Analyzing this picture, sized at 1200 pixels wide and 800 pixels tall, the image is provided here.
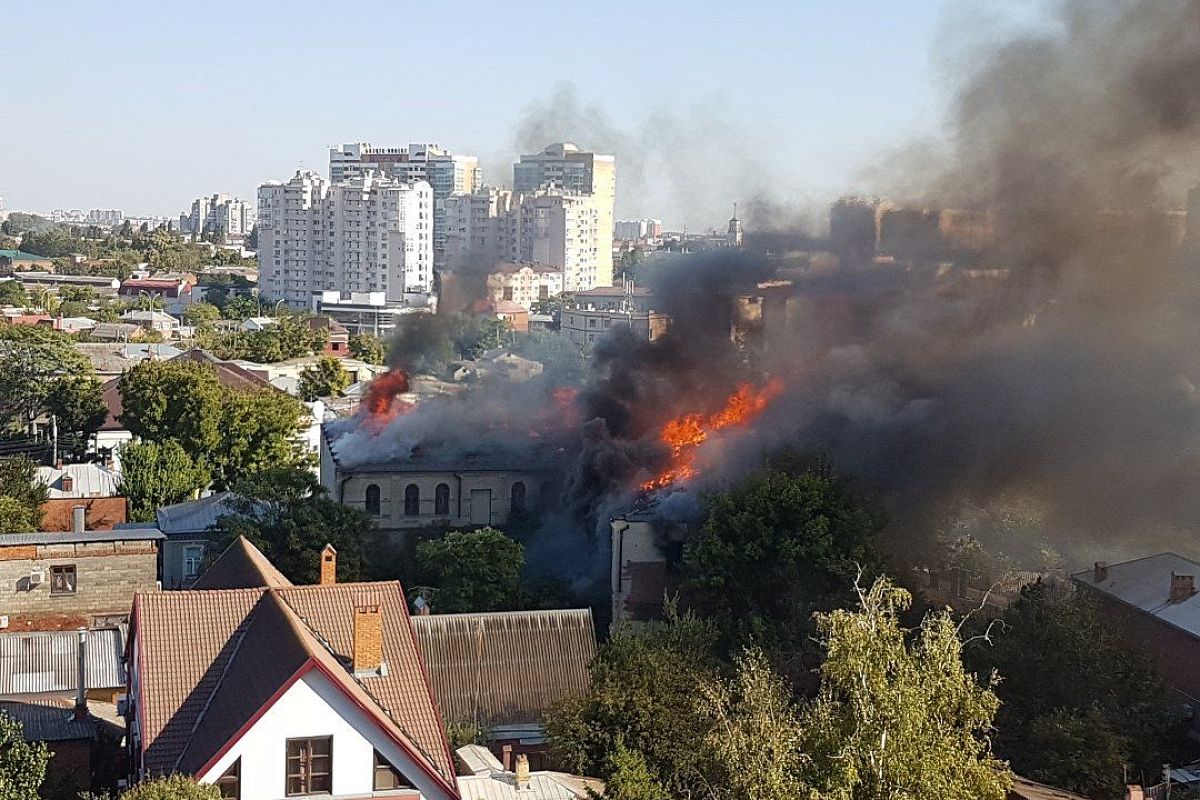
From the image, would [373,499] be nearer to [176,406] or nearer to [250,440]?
[250,440]

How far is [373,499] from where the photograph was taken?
3653 cm

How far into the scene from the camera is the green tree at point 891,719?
12.6m

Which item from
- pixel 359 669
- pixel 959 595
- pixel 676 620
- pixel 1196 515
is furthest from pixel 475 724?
pixel 1196 515

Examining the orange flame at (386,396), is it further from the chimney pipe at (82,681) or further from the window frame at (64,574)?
the chimney pipe at (82,681)

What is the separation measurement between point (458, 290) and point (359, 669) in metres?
41.5

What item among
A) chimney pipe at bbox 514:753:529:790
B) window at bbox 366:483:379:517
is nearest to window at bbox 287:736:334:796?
chimney pipe at bbox 514:753:529:790

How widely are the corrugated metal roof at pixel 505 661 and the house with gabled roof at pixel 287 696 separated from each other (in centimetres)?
480

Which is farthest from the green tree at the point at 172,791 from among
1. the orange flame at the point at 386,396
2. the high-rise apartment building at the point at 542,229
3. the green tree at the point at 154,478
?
the high-rise apartment building at the point at 542,229

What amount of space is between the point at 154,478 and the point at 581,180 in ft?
266

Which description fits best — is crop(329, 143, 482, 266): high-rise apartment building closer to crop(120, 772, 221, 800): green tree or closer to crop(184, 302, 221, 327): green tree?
crop(184, 302, 221, 327): green tree

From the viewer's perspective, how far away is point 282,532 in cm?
2969

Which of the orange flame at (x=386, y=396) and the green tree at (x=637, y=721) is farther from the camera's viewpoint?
the orange flame at (x=386, y=396)

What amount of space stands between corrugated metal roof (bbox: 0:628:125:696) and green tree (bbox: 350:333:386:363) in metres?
51.3

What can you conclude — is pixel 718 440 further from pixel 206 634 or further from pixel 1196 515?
pixel 206 634
